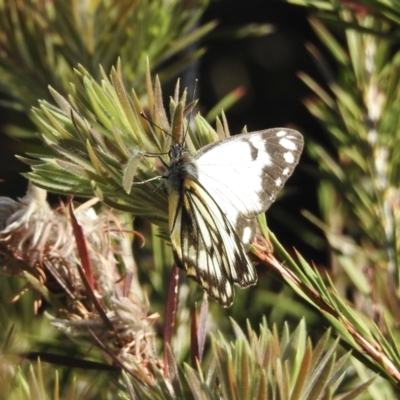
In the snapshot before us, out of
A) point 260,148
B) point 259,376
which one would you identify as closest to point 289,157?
point 260,148

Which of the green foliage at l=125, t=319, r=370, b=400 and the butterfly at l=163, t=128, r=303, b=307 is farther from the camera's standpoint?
the butterfly at l=163, t=128, r=303, b=307

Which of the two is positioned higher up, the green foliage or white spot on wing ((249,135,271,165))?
white spot on wing ((249,135,271,165))

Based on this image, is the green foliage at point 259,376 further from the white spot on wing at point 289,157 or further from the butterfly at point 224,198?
the white spot on wing at point 289,157

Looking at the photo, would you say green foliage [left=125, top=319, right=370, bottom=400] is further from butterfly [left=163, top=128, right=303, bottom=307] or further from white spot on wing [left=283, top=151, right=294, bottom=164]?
white spot on wing [left=283, top=151, right=294, bottom=164]

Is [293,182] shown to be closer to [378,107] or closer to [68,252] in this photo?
[378,107]

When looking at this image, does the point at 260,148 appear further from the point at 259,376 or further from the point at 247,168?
the point at 259,376

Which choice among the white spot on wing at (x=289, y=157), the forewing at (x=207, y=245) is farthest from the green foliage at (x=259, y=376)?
the white spot on wing at (x=289, y=157)

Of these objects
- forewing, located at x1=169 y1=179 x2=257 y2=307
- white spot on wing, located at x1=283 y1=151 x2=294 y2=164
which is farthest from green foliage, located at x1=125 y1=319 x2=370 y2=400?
white spot on wing, located at x1=283 y1=151 x2=294 y2=164
